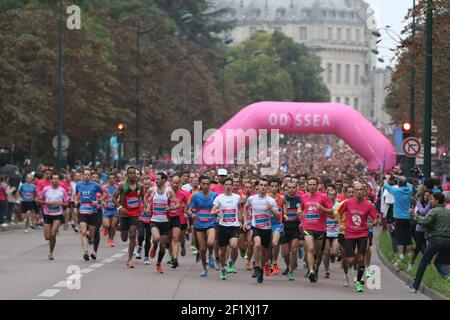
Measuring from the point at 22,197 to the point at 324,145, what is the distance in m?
90.5

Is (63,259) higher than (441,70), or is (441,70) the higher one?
(441,70)

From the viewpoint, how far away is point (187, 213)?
2423cm

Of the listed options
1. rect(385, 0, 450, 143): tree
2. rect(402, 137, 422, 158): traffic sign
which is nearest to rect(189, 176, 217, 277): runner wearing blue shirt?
rect(385, 0, 450, 143): tree

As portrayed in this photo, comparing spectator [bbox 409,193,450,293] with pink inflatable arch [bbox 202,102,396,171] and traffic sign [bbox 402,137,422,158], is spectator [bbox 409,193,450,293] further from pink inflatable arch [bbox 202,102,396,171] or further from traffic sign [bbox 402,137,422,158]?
pink inflatable arch [bbox 202,102,396,171]

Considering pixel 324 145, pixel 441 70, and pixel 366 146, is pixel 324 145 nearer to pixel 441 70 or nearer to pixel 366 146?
pixel 366 146

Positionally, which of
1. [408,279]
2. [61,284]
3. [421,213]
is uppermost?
[421,213]

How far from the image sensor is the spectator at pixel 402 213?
2780 centimetres

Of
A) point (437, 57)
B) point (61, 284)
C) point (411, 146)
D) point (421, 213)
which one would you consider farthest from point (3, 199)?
point (61, 284)

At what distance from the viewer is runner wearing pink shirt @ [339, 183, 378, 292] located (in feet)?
72.3

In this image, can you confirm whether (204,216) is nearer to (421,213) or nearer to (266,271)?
(266,271)

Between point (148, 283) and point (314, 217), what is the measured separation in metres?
3.21

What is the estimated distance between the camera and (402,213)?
28.0 meters

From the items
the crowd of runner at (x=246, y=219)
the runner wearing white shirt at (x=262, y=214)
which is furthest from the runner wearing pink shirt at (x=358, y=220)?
the runner wearing white shirt at (x=262, y=214)
